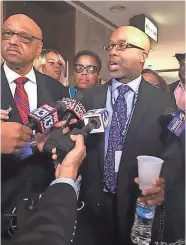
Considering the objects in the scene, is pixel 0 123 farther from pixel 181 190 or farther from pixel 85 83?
pixel 85 83

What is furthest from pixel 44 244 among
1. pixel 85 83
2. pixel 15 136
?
pixel 85 83

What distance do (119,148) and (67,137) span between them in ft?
1.94

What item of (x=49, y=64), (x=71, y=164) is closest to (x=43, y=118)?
(x=71, y=164)

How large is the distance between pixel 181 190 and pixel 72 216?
33.4 inches

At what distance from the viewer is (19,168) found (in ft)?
3.99

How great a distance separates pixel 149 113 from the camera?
1455mm

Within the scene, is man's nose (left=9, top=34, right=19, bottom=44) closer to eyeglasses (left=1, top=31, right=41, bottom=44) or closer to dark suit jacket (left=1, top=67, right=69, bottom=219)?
eyeglasses (left=1, top=31, right=41, bottom=44)

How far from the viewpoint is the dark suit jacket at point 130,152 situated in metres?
1.41

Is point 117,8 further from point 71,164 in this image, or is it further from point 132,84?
point 71,164

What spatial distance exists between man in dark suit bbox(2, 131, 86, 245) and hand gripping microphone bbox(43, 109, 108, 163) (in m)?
0.10

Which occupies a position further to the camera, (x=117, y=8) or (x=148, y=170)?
(x=117, y=8)

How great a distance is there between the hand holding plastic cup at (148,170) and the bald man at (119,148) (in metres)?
0.26

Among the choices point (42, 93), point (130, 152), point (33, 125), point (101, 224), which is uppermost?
point (42, 93)

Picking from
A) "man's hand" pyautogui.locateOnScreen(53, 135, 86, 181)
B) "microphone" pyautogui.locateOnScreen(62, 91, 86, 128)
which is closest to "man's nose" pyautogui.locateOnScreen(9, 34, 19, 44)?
"microphone" pyautogui.locateOnScreen(62, 91, 86, 128)
